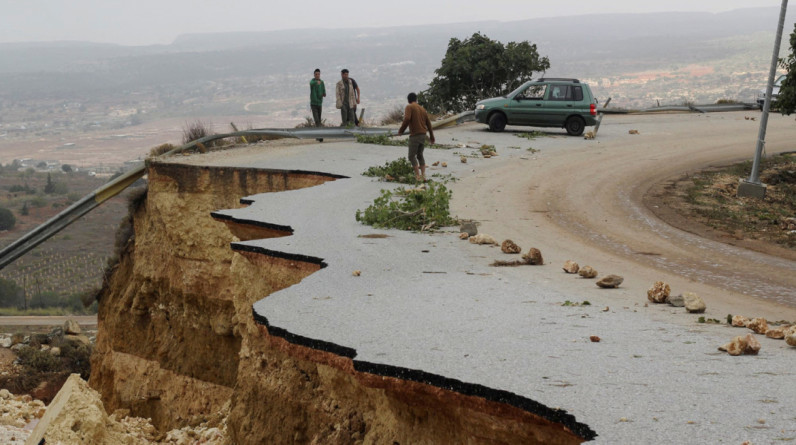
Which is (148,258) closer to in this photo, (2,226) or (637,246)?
(637,246)

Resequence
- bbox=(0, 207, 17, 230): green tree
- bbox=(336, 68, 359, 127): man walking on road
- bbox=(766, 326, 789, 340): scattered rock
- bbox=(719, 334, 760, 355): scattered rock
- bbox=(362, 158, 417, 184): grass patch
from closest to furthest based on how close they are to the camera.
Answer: bbox=(719, 334, 760, 355): scattered rock
bbox=(766, 326, 789, 340): scattered rock
bbox=(362, 158, 417, 184): grass patch
bbox=(336, 68, 359, 127): man walking on road
bbox=(0, 207, 17, 230): green tree

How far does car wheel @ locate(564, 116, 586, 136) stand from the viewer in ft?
85.3

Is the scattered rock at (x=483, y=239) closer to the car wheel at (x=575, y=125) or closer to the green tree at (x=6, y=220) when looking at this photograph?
the car wheel at (x=575, y=125)

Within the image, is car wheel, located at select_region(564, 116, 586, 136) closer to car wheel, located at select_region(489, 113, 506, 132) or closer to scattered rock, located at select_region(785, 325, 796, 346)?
car wheel, located at select_region(489, 113, 506, 132)

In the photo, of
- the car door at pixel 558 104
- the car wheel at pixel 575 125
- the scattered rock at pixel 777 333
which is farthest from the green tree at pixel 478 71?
the scattered rock at pixel 777 333

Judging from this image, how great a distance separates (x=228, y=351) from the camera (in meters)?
17.9

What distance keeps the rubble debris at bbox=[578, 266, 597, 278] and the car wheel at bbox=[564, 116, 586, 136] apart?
16196mm

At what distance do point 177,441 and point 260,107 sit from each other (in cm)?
14557

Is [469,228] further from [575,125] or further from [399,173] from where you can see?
[575,125]

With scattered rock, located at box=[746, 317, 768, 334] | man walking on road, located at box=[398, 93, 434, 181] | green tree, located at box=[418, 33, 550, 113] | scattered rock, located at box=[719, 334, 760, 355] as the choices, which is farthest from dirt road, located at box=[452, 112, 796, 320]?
green tree, located at box=[418, 33, 550, 113]

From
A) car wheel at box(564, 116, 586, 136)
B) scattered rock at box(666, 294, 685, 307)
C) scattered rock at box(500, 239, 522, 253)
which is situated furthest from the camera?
car wheel at box(564, 116, 586, 136)

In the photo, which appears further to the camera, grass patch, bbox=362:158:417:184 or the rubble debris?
grass patch, bbox=362:158:417:184

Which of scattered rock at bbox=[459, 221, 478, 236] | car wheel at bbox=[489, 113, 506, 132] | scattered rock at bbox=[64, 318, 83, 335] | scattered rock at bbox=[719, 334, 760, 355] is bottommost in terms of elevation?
scattered rock at bbox=[64, 318, 83, 335]

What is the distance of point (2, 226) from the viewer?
8494cm
